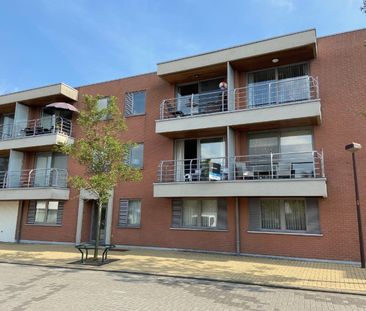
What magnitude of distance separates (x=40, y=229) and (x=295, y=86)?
15.4m

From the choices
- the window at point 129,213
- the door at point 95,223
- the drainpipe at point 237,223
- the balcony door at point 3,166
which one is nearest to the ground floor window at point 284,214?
the drainpipe at point 237,223

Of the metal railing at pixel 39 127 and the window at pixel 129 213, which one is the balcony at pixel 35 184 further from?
the window at pixel 129 213

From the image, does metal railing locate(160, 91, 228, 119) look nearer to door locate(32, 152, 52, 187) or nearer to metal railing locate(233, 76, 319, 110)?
metal railing locate(233, 76, 319, 110)

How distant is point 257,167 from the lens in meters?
13.7

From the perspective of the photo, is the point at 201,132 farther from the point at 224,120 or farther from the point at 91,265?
the point at 91,265

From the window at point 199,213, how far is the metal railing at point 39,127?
322 inches

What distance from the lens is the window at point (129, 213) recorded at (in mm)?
16203

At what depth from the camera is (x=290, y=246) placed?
494 inches

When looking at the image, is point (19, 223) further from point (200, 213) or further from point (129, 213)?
point (200, 213)

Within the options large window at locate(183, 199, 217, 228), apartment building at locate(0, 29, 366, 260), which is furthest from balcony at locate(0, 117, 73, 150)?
large window at locate(183, 199, 217, 228)

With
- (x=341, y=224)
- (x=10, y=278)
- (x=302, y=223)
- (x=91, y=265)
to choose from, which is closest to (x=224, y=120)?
(x=302, y=223)

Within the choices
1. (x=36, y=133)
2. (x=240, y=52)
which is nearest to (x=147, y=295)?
(x=240, y=52)

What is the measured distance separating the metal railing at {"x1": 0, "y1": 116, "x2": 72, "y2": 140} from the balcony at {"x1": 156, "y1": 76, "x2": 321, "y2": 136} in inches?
253

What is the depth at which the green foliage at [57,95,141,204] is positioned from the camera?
12.2 metres
